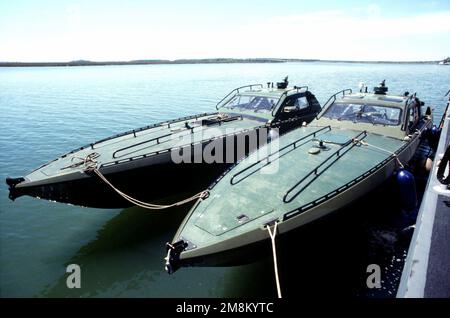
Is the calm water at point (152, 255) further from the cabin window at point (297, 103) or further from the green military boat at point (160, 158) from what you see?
the cabin window at point (297, 103)

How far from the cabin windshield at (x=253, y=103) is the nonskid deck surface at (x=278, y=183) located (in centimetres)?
379

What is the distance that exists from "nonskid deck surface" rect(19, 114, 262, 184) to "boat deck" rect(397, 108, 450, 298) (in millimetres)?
7206

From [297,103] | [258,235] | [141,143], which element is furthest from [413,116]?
[141,143]

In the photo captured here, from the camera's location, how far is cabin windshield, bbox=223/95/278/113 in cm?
1361

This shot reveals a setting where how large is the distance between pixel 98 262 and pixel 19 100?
35681 mm

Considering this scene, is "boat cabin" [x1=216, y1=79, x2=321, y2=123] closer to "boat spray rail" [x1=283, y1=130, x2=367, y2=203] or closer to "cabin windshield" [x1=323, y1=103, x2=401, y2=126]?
"cabin windshield" [x1=323, y1=103, x2=401, y2=126]

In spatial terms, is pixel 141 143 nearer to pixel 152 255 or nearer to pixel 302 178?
pixel 152 255

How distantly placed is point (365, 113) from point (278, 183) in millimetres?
5750

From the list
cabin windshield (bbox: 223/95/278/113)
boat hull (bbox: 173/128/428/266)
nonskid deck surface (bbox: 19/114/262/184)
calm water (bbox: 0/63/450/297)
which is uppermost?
cabin windshield (bbox: 223/95/278/113)

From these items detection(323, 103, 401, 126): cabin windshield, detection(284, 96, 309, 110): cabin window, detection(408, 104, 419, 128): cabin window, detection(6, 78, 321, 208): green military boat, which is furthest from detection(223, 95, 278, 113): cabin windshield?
detection(408, 104, 419, 128): cabin window

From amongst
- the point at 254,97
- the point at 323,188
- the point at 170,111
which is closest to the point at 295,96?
the point at 254,97

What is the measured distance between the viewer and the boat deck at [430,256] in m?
4.09

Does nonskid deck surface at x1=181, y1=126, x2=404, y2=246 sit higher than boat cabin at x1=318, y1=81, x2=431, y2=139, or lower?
lower

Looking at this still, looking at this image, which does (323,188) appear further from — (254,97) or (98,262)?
(254,97)
